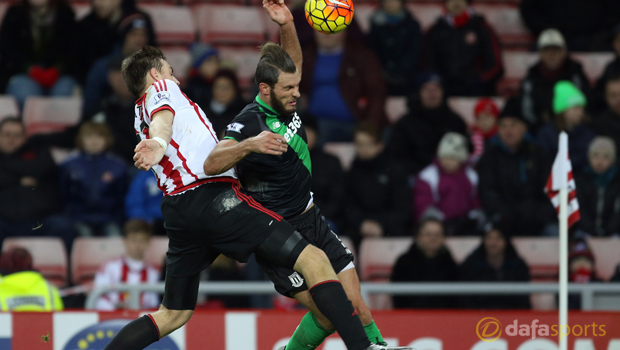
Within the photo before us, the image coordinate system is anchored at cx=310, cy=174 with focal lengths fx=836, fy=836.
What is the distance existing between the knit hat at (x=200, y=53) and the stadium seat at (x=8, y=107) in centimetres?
206

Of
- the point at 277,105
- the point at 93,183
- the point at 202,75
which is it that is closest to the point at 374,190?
the point at 202,75

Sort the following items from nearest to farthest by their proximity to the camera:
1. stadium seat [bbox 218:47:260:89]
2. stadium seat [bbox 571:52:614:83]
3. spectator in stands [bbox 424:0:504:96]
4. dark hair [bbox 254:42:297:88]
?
1. dark hair [bbox 254:42:297:88]
2. spectator in stands [bbox 424:0:504:96]
3. stadium seat [bbox 218:47:260:89]
4. stadium seat [bbox 571:52:614:83]

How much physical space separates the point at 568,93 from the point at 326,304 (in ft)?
17.7

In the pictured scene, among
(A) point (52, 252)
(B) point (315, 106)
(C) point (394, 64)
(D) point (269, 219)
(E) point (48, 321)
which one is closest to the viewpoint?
(D) point (269, 219)

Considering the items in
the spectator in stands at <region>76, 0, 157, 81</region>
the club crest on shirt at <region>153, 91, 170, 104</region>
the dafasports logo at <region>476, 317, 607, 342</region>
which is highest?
the spectator in stands at <region>76, 0, 157, 81</region>

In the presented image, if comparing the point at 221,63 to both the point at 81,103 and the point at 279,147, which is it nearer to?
the point at 81,103

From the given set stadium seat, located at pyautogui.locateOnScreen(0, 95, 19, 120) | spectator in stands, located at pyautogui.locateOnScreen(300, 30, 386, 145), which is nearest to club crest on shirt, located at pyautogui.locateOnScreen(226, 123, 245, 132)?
spectator in stands, located at pyautogui.locateOnScreen(300, 30, 386, 145)

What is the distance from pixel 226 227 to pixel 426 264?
3.39m

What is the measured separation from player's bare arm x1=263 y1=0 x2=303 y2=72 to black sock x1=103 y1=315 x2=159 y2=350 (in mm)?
1834

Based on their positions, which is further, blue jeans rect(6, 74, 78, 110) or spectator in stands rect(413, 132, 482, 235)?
blue jeans rect(6, 74, 78, 110)

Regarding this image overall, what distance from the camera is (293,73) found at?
4.80 metres

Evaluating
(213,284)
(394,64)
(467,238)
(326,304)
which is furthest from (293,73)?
A: (394,64)

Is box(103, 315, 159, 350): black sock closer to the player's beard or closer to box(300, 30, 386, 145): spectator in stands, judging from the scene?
the player's beard

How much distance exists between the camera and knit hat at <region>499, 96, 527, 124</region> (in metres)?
8.93
